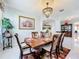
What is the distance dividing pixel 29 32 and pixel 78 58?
13.2ft

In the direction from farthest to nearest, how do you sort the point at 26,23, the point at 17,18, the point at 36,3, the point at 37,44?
the point at 26,23, the point at 17,18, the point at 36,3, the point at 37,44

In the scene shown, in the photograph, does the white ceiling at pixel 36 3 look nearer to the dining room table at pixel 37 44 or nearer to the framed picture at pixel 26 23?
the framed picture at pixel 26 23

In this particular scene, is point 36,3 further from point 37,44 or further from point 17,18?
point 37,44

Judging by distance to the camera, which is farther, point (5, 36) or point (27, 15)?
point (27, 15)

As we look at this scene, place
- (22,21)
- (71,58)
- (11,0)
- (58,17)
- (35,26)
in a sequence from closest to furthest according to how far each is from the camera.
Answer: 1. (71,58)
2. (11,0)
3. (22,21)
4. (35,26)
5. (58,17)

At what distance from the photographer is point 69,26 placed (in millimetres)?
8594

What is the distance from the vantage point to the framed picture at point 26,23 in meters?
5.77

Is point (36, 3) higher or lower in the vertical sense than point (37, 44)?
higher

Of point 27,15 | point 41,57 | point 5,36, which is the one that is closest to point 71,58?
point 41,57

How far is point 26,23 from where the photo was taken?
6023 millimetres

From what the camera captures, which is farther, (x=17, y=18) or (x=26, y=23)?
(x=26, y=23)

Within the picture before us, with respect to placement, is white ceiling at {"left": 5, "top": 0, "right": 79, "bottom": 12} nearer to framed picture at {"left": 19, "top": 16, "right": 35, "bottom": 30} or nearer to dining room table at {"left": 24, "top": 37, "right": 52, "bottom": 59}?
framed picture at {"left": 19, "top": 16, "right": 35, "bottom": 30}

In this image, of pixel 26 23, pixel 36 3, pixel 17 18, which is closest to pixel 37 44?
pixel 36 3

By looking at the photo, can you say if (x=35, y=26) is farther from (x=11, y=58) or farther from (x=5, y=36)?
(x=11, y=58)
